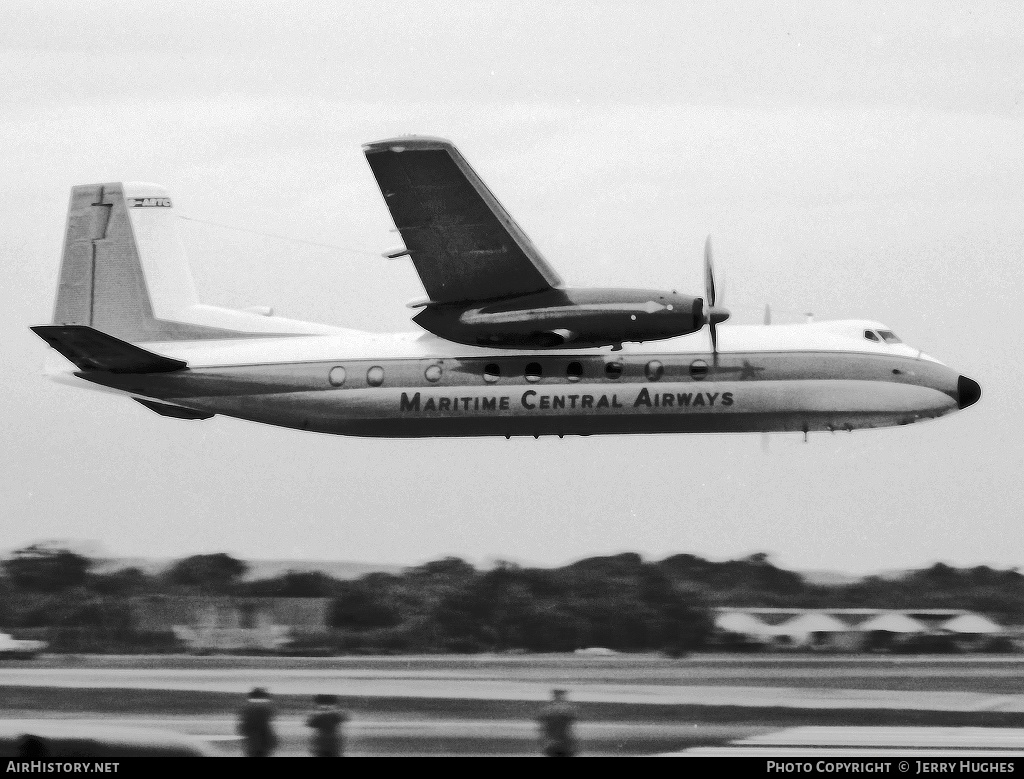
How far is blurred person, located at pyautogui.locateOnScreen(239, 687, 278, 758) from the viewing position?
88.0 ft

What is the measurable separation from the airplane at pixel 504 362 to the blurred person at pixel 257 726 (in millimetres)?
10867

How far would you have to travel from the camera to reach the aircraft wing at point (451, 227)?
33.9 metres

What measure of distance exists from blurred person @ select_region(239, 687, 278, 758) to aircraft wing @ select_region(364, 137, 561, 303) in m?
12.5

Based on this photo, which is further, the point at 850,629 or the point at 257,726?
the point at 850,629

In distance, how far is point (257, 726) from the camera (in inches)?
1056

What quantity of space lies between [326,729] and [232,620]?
53.7ft

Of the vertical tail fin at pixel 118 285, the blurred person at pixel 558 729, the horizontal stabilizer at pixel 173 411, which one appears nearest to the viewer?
the blurred person at pixel 558 729

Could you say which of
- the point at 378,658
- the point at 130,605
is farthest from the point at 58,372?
the point at 378,658

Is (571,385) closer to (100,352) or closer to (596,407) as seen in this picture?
(596,407)

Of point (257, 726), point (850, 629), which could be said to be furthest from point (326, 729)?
point (850, 629)

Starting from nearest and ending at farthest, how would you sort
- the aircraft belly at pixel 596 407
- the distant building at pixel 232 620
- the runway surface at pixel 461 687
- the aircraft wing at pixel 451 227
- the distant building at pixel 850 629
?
the runway surface at pixel 461 687 < the aircraft wing at pixel 451 227 < the aircraft belly at pixel 596 407 < the distant building at pixel 850 629 < the distant building at pixel 232 620

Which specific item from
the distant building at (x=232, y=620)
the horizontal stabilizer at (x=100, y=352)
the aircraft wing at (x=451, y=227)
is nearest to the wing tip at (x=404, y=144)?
the aircraft wing at (x=451, y=227)

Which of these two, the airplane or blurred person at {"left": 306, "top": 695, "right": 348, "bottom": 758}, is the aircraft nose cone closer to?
the airplane

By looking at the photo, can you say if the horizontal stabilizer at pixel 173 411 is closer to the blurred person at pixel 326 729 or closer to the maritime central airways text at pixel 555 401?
the maritime central airways text at pixel 555 401
